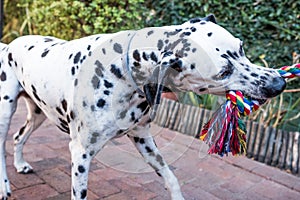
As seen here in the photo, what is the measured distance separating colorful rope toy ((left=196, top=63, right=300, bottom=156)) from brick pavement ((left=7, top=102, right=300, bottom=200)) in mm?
636

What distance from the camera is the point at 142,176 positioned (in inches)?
110

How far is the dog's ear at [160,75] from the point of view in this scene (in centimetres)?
143

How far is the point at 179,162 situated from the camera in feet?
10.4

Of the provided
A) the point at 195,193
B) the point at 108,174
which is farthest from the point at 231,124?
the point at 108,174

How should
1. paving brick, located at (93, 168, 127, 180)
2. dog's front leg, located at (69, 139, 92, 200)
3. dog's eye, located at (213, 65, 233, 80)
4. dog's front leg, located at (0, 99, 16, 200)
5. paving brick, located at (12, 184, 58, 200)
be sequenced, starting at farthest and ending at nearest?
paving brick, located at (93, 168, 127, 180) → paving brick, located at (12, 184, 58, 200) → dog's front leg, located at (0, 99, 16, 200) → dog's front leg, located at (69, 139, 92, 200) → dog's eye, located at (213, 65, 233, 80)

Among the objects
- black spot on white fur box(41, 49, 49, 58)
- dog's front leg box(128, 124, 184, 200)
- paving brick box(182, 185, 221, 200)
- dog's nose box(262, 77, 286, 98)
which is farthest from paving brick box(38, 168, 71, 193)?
dog's nose box(262, 77, 286, 98)

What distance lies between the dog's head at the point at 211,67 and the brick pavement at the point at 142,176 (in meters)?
0.88

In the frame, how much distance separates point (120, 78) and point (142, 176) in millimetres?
1397

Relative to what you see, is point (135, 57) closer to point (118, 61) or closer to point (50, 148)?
point (118, 61)

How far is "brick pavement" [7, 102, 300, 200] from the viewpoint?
2.45m

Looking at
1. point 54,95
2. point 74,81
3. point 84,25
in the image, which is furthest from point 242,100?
point 84,25

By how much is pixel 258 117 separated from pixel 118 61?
2856mm

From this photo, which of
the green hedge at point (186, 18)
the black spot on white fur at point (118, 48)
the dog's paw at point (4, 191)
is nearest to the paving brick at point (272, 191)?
the black spot on white fur at point (118, 48)

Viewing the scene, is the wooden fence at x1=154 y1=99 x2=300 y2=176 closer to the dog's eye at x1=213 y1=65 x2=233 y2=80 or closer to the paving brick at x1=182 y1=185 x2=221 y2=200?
the paving brick at x1=182 y1=185 x2=221 y2=200
